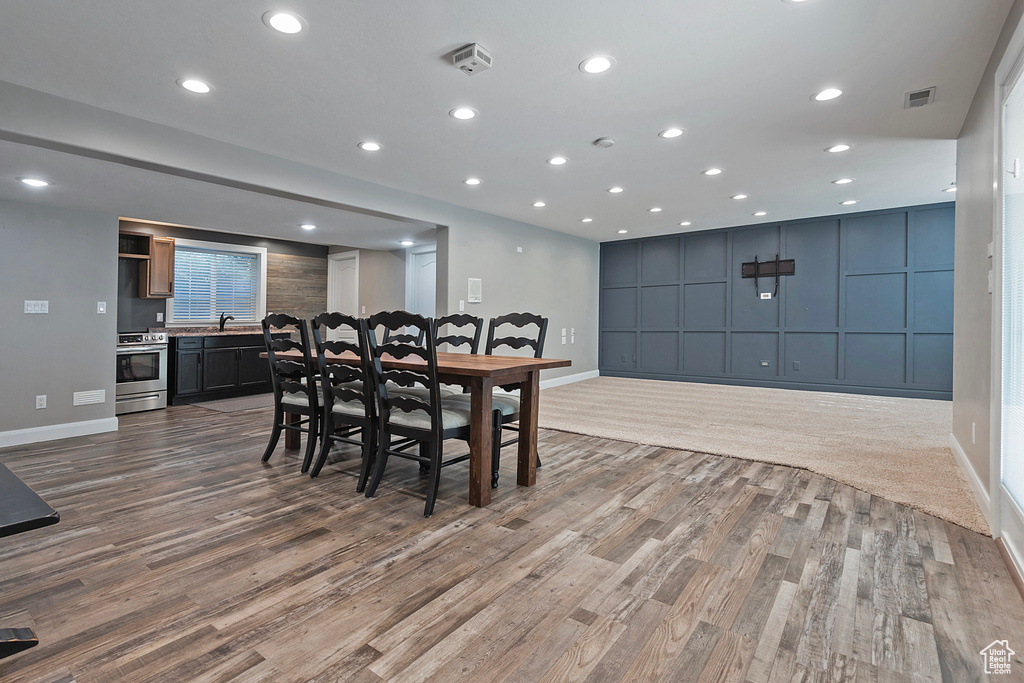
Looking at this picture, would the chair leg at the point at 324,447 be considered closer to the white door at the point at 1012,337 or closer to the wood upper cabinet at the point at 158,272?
the white door at the point at 1012,337

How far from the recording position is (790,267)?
7168mm

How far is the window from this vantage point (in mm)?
6766

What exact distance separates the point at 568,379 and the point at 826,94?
5457mm

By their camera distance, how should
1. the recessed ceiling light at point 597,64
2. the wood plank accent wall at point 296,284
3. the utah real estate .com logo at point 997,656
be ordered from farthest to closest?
1. the wood plank accent wall at point 296,284
2. the recessed ceiling light at point 597,64
3. the utah real estate .com logo at point 997,656

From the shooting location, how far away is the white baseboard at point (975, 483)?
7.91ft

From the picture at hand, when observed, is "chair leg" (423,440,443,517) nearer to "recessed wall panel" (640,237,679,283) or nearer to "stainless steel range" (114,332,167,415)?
"stainless steel range" (114,332,167,415)

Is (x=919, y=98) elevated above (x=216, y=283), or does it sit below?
above

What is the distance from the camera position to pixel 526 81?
2758 millimetres

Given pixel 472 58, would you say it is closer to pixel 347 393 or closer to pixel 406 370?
pixel 406 370

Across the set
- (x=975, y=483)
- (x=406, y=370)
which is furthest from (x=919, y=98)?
(x=406, y=370)

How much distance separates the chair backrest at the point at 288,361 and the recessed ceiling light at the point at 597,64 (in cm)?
225

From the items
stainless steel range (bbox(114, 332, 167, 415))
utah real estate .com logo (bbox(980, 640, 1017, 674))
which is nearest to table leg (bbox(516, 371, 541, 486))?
utah real estate .com logo (bbox(980, 640, 1017, 674))

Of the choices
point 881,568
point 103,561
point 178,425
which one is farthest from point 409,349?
point 178,425

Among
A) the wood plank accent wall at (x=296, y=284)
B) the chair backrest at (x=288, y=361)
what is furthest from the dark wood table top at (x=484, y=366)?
the wood plank accent wall at (x=296, y=284)
